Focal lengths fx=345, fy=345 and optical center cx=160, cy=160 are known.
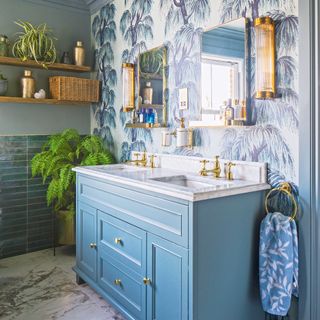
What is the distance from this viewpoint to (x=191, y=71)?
2453 mm

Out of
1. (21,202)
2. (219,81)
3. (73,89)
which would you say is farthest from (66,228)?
(219,81)

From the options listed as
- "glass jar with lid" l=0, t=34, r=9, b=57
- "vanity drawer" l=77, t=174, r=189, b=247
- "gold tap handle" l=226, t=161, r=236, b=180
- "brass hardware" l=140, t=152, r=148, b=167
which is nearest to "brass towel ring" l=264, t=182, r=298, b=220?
"gold tap handle" l=226, t=161, r=236, b=180

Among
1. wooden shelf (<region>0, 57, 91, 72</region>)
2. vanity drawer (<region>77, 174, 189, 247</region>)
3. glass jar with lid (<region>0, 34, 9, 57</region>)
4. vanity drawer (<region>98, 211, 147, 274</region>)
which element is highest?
glass jar with lid (<region>0, 34, 9, 57</region>)

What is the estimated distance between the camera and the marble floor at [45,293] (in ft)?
7.54

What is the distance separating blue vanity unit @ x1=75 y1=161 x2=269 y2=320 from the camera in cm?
162

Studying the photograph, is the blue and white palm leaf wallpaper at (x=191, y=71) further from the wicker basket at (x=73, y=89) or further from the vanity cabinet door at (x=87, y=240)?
the vanity cabinet door at (x=87, y=240)

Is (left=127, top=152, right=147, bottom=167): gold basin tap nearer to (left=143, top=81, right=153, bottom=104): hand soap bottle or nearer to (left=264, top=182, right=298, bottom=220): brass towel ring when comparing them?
(left=143, top=81, right=153, bottom=104): hand soap bottle

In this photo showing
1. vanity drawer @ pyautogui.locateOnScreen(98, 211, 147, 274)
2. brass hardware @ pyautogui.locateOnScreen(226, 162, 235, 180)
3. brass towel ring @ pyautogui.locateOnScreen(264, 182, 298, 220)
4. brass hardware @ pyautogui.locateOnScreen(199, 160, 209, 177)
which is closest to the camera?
brass towel ring @ pyautogui.locateOnScreen(264, 182, 298, 220)

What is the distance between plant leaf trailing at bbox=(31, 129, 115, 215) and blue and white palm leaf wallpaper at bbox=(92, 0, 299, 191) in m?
0.25

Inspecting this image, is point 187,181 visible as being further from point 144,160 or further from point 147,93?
point 147,93

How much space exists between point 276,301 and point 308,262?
26cm

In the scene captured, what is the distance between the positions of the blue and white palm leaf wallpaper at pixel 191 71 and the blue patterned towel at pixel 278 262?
0.83 ft

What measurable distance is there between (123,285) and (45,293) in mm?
800

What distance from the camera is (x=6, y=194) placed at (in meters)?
3.31
